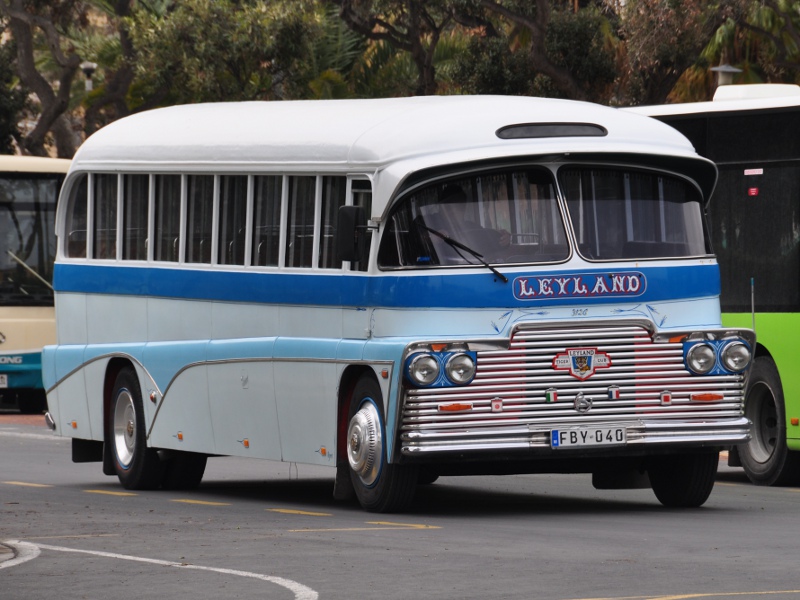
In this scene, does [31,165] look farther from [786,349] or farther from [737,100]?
[786,349]

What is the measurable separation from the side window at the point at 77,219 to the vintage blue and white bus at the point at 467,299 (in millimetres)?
2793

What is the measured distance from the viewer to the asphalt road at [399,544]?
988 centimetres

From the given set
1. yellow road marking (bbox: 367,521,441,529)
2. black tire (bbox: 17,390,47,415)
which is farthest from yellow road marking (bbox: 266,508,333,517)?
black tire (bbox: 17,390,47,415)

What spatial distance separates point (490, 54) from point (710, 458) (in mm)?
18025

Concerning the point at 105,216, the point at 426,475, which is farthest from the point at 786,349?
the point at 105,216

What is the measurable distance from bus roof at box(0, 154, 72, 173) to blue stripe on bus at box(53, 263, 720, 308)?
13.2 metres

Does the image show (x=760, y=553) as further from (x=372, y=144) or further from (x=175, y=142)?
(x=175, y=142)

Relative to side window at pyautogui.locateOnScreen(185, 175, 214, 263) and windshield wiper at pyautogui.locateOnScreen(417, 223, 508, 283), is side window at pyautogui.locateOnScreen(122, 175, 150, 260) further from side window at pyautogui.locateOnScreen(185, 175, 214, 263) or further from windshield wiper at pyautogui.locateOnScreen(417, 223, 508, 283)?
windshield wiper at pyautogui.locateOnScreen(417, 223, 508, 283)

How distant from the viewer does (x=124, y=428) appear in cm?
1777

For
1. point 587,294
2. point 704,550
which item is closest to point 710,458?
point 587,294

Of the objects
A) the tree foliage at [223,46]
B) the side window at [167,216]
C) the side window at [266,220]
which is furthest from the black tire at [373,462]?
the tree foliage at [223,46]

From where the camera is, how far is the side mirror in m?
13.7

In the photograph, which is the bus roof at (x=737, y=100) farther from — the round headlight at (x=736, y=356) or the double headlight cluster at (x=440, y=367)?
the double headlight cluster at (x=440, y=367)

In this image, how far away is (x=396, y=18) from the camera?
114 ft
